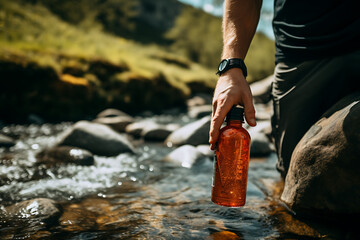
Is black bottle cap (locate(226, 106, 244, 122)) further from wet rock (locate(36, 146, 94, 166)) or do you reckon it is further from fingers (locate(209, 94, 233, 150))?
wet rock (locate(36, 146, 94, 166))

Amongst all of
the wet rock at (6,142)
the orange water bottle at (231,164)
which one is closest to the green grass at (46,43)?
the wet rock at (6,142)

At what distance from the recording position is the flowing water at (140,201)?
222cm

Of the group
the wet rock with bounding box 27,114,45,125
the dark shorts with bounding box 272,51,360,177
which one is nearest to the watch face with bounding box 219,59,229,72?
the dark shorts with bounding box 272,51,360,177

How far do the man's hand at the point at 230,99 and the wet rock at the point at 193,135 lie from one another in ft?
13.1

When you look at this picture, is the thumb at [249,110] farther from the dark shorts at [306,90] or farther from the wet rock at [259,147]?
the wet rock at [259,147]

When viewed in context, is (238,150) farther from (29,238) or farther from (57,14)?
(57,14)

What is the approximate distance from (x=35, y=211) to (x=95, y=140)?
2800 mm

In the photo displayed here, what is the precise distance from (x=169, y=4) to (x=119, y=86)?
55.6 meters

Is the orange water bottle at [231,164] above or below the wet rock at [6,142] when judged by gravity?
below

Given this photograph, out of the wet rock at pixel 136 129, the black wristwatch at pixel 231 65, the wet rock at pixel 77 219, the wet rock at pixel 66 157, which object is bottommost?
the wet rock at pixel 77 219

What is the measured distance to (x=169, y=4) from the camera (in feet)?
209

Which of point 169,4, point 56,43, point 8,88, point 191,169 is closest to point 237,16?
point 191,169

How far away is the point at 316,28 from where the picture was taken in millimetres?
2289

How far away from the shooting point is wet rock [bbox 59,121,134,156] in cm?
520
